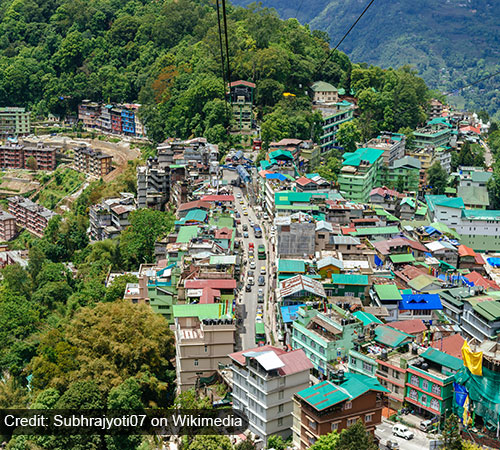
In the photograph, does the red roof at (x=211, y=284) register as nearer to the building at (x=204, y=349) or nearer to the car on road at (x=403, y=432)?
the building at (x=204, y=349)

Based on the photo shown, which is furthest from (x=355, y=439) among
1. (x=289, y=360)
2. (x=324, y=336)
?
(x=324, y=336)

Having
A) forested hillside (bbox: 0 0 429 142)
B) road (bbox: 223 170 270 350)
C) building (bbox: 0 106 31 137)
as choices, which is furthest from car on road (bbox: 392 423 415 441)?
building (bbox: 0 106 31 137)

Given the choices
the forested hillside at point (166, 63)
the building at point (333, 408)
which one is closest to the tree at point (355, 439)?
the building at point (333, 408)

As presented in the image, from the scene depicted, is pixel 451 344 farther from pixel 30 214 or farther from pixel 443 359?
pixel 30 214

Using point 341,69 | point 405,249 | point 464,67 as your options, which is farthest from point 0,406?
point 464,67

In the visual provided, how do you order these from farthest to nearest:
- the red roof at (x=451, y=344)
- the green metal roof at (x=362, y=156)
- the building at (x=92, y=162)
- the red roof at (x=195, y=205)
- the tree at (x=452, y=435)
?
the building at (x=92, y=162) → the green metal roof at (x=362, y=156) → the red roof at (x=195, y=205) → the red roof at (x=451, y=344) → the tree at (x=452, y=435)

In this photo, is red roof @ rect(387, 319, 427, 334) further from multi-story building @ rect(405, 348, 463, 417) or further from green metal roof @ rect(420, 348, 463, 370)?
multi-story building @ rect(405, 348, 463, 417)

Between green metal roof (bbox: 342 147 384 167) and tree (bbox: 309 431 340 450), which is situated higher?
green metal roof (bbox: 342 147 384 167)
